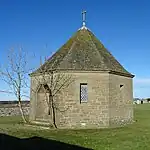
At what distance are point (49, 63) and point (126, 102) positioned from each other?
30.0 feet

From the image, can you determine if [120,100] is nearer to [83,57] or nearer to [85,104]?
[85,104]

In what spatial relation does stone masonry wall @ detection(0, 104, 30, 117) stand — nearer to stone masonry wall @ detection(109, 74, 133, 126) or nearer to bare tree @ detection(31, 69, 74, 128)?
bare tree @ detection(31, 69, 74, 128)

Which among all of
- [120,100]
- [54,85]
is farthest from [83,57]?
[120,100]

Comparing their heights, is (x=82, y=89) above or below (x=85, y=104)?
above

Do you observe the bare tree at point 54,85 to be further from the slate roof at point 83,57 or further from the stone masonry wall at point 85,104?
the slate roof at point 83,57

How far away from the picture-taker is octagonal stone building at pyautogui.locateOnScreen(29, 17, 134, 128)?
26.1m

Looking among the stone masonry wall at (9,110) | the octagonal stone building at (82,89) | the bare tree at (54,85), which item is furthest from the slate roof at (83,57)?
the stone masonry wall at (9,110)

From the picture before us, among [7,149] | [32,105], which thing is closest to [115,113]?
[32,105]

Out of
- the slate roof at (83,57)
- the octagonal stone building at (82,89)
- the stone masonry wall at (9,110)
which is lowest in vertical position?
the stone masonry wall at (9,110)

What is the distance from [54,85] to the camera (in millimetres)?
26859

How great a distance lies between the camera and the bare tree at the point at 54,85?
26.3 meters

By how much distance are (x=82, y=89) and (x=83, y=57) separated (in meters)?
3.24

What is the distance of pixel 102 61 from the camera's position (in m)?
27.7

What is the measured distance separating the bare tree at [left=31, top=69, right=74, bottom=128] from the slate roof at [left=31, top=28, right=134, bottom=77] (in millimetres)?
595
